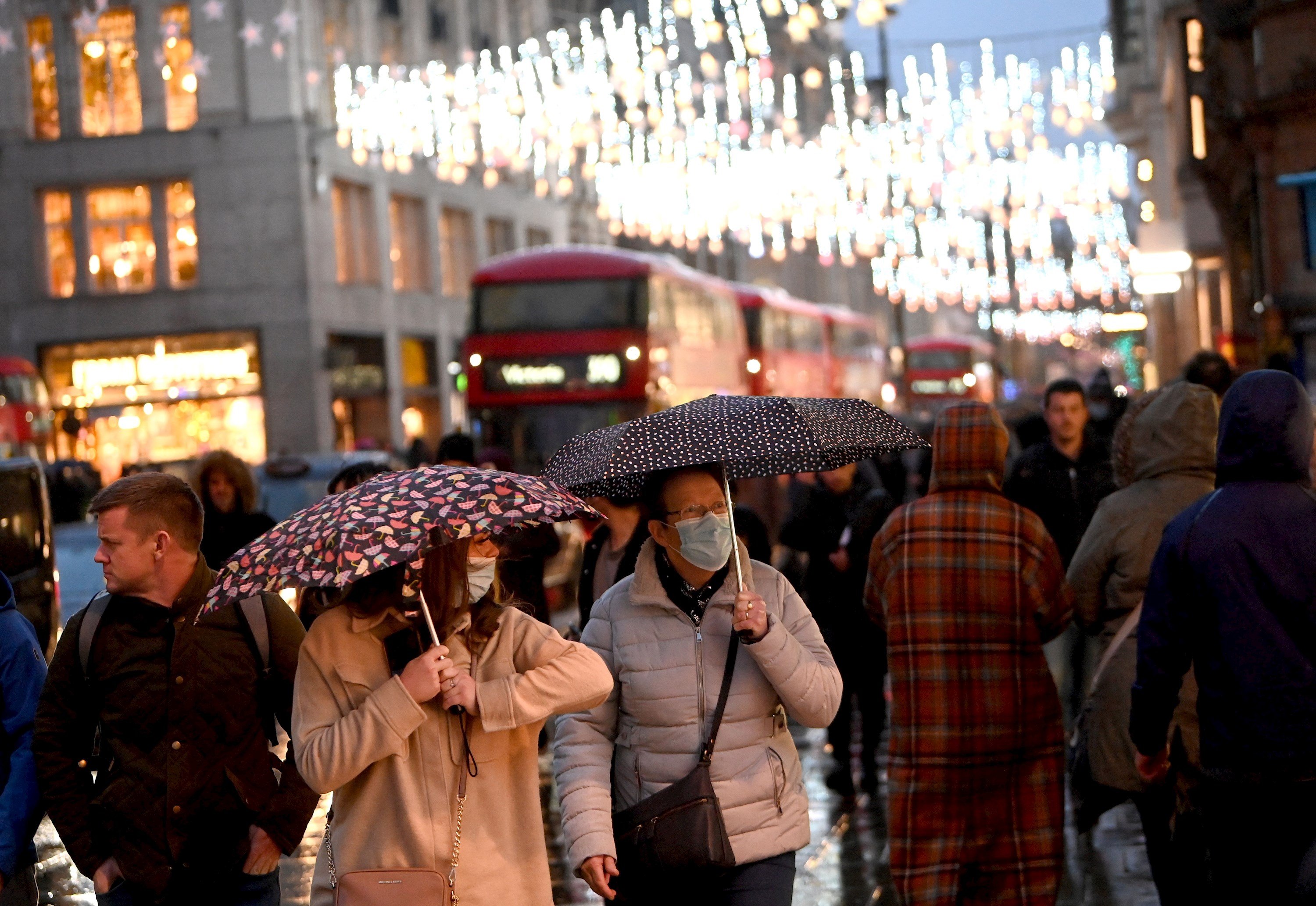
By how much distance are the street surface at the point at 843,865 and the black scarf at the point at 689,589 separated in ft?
9.01

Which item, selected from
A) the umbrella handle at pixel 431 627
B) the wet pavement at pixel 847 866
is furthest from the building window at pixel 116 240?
the umbrella handle at pixel 431 627

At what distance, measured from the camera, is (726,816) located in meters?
4.45

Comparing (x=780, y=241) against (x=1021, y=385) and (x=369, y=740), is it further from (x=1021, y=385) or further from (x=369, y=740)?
(x=369, y=740)

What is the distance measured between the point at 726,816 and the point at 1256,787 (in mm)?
1318

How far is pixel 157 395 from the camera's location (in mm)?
39312

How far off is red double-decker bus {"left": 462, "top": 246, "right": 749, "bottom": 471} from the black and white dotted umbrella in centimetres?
1856

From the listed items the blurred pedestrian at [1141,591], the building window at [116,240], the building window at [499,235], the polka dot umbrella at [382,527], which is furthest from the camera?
the building window at [499,235]

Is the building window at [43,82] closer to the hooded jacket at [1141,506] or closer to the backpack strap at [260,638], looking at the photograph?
the hooded jacket at [1141,506]

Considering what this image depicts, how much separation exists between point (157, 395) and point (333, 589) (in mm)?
36537

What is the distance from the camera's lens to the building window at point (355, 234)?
135 feet

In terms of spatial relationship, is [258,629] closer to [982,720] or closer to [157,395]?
[982,720]

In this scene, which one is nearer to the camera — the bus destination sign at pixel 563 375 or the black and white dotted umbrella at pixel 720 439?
the black and white dotted umbrella at pixel 720 439

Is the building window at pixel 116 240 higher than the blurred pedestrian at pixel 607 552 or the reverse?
higher

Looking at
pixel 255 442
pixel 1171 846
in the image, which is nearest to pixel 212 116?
pixel 255 442
